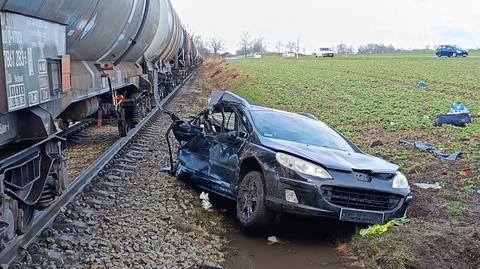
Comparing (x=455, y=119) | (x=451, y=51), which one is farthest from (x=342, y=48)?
(x=455, y=119)

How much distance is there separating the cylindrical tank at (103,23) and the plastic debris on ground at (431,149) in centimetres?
621

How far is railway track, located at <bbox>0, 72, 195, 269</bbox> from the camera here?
4781 mm

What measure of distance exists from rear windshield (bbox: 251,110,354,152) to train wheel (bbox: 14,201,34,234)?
9.69 ft

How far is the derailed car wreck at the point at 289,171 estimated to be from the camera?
5.98 metres

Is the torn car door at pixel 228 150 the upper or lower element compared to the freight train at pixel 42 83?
lower

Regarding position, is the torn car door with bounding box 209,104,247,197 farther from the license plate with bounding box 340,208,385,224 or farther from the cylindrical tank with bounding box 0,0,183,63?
the cylindrical tank with bounding box 0,0,183,63

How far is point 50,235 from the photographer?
17.9 ft

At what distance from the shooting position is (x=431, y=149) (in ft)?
36.3

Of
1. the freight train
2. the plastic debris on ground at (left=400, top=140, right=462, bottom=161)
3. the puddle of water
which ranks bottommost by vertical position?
the puddle of water

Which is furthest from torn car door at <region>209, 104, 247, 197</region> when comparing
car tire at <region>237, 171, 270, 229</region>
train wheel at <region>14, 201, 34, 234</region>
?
train wheel at <region>14, 201, 34, 234</region>

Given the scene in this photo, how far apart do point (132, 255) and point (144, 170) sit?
390 centimetres

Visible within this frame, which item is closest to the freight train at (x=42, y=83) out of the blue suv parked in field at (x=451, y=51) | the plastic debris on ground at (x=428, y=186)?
the plastic debris on ground at (x=428, y=186)

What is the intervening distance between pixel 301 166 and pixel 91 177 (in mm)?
3253

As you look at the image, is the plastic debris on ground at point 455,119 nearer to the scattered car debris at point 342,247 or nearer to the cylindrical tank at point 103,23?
the cylindrical tank at point 103,23
